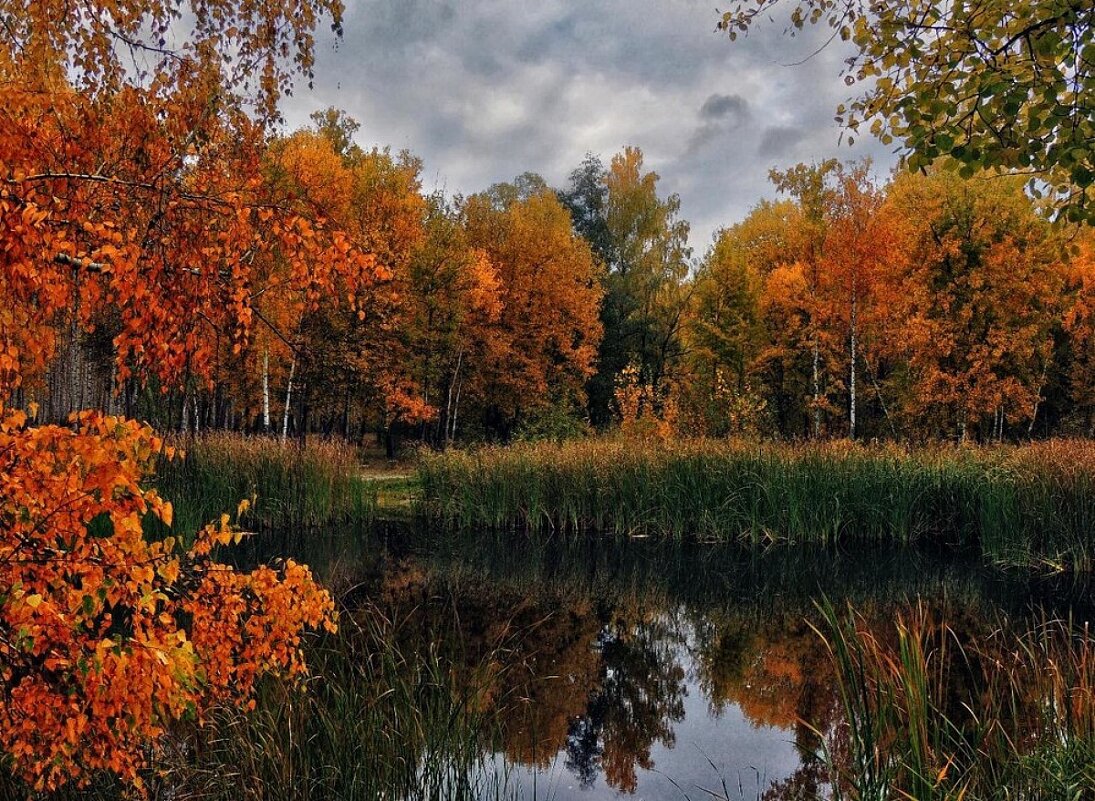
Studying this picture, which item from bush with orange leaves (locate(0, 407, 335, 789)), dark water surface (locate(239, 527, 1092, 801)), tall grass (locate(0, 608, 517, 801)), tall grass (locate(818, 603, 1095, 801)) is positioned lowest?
dark water surface (locate(239, 527, 1092, 801))

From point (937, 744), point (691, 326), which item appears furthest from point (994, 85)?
point (691, 326)

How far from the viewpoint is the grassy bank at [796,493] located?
38.5 feet

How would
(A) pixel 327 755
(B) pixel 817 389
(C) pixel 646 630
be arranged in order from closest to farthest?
(A) pixel 327 755, (C) pixel 646 630, (B) pixel 817 389

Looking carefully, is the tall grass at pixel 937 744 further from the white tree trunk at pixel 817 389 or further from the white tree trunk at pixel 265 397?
the white tree trunk at pixel 817 389

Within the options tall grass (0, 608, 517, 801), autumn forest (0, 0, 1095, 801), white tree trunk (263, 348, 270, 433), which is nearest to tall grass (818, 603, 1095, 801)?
autumn forest (0, 0, 1095, 801)

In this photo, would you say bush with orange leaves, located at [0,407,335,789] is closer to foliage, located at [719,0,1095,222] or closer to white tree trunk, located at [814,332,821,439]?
foliage, located at [719,0,1095,222]

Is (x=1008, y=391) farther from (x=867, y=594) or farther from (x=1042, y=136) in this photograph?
(x=1042, y=136)

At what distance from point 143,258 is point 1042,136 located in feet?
15.0

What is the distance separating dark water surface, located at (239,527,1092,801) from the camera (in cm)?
540

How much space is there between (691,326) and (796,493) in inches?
696

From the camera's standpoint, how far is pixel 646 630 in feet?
28.6

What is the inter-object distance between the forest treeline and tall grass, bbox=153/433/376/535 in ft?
16.3

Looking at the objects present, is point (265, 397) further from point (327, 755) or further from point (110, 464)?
point (110, 464)

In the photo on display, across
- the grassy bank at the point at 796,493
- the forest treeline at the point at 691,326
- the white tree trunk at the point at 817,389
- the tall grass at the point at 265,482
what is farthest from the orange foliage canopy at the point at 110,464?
the white tree trunk at the point at 817,389
